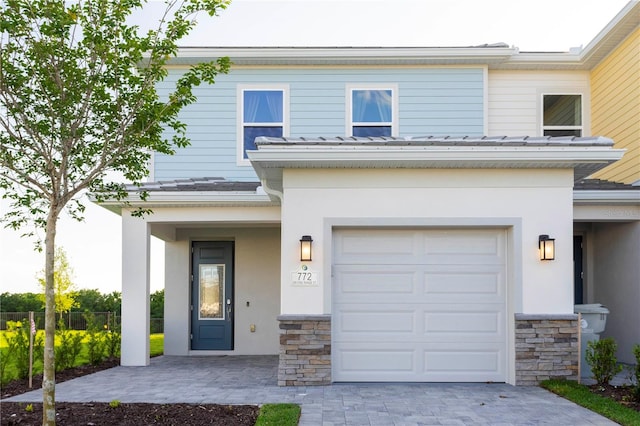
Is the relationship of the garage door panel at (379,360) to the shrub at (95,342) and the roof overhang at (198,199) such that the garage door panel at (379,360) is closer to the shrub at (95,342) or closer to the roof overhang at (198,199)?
the roof overhang at (198,199)

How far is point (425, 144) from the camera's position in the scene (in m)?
7.50

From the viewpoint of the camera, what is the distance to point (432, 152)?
743cm

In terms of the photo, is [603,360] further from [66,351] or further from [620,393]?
[66,351]

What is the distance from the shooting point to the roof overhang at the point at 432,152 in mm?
7414

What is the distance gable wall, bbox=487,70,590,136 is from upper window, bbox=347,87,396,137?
87.2 inches

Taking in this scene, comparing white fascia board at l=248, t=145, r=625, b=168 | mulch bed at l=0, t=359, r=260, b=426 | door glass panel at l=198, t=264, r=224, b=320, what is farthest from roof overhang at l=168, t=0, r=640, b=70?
mulch bed at l=0, t=359, r=260, b=426

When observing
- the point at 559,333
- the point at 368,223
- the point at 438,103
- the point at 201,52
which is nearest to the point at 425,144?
the point at 368,223

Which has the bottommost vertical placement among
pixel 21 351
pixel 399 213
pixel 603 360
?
pixel 21 351

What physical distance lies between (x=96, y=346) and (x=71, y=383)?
196 cm

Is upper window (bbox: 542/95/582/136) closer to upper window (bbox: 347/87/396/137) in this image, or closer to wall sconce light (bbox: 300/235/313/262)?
upper window (bbox: 347/87/396/137)

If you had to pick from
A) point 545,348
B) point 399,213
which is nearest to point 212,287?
point 399,213

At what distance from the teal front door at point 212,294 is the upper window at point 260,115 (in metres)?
2.15

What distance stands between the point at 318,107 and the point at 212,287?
4512 millimetres

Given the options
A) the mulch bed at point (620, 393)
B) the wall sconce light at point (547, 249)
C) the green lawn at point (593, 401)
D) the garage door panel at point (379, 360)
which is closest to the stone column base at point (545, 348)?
the green lawn at point (593, 401)
